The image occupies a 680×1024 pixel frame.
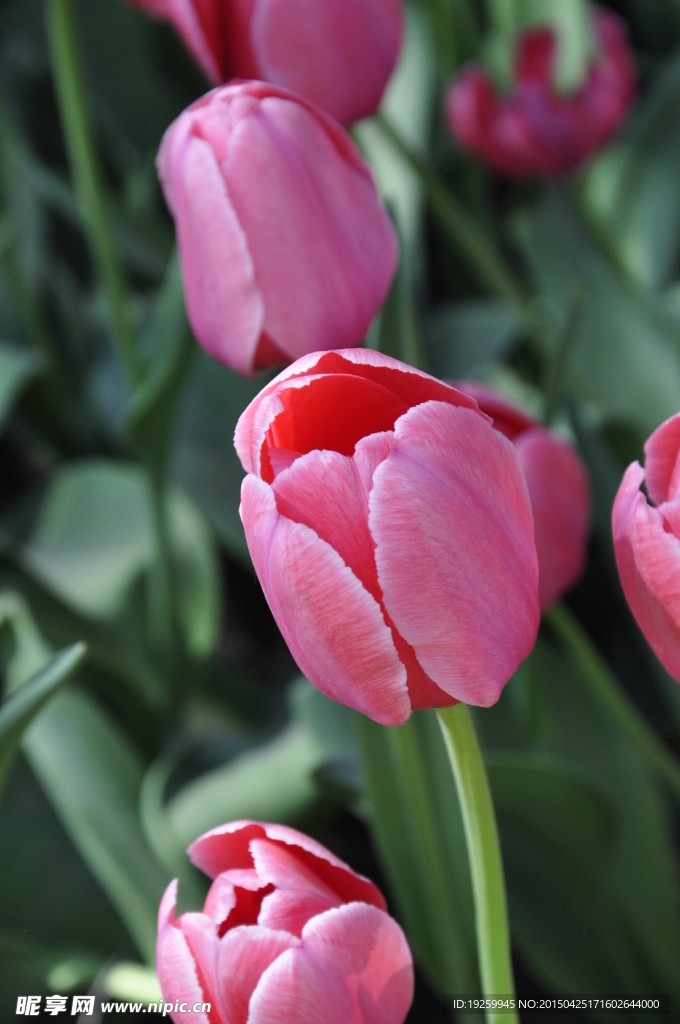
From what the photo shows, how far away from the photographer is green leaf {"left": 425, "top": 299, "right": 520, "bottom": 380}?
0.68 meters

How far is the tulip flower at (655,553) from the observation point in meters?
0.20

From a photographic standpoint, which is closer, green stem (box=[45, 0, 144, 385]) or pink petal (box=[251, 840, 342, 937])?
pink petal (box=[251, 840, 342, 937])

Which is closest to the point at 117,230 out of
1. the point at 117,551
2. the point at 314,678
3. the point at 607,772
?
the point at 117,551

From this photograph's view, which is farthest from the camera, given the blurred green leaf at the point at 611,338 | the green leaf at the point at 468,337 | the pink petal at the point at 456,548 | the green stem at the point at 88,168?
the green leaf at the point at 468,337

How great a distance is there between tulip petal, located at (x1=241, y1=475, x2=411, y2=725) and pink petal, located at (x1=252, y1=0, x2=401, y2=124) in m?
0.19

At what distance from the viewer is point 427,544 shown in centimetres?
20

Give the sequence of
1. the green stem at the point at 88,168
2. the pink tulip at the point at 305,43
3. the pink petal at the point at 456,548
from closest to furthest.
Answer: the pink petal at the point at 456,548 → the pink tulip at the point at 305,43 → the green stem at the point at 88,168

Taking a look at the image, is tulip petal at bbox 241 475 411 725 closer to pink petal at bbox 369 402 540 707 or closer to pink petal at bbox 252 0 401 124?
pink petal at bbox 369 402 540 707

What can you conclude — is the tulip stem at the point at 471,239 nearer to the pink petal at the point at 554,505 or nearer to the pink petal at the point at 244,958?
the pink petal at the point at 554,505

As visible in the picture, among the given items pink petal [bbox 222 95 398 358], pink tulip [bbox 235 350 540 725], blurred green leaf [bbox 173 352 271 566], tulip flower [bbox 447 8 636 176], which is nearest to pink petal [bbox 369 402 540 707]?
pink tulip [bbox 235 350 540 725]

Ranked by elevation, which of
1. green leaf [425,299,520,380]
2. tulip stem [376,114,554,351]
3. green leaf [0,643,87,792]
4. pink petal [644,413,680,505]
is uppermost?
pink petal [644,413,680,505]

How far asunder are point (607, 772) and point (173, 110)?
64cm

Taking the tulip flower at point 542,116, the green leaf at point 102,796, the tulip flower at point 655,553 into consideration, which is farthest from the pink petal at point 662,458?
the tulip flower at point 542,116

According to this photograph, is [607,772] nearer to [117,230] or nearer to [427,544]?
[427,544]
